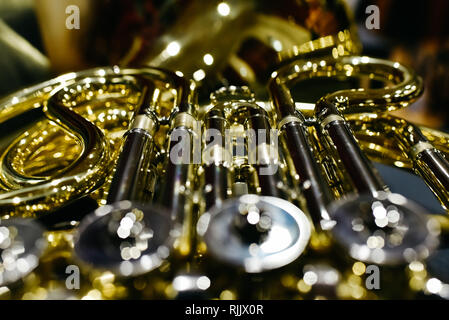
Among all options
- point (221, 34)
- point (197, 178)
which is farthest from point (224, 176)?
point (221, 34)

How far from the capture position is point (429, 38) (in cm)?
141

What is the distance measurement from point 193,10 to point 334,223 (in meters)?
0.59

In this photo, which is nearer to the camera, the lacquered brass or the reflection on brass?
the lacquered brass

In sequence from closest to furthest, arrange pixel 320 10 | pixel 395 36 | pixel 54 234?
pixel 54 234 → pixel 320 10 → pixel 395 36

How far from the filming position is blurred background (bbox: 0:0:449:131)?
0.77 m

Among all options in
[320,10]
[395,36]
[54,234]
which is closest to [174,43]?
[320,10]

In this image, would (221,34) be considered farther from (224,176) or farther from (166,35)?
(224,176)

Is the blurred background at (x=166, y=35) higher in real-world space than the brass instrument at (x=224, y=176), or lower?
higher

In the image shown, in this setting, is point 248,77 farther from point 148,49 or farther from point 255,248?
point 255,248

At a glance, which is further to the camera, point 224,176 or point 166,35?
point 166,35

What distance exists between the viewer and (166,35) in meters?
0.81

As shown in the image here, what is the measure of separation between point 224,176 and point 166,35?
0.48 meters

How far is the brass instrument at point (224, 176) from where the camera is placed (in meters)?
0.34

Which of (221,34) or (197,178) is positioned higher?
(221,34)
